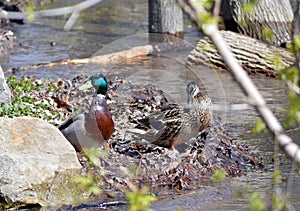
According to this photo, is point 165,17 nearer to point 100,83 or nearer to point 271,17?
point 271,17

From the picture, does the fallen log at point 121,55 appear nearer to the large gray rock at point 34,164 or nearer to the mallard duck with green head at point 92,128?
the mallard duck with green head at point 92,128

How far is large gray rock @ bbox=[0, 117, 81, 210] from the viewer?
222 inches

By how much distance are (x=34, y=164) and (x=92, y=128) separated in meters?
0.86

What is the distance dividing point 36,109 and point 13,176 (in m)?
2.16

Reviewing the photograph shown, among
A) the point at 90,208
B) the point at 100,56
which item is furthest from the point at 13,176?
the point at 100,56

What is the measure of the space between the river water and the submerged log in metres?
0.19

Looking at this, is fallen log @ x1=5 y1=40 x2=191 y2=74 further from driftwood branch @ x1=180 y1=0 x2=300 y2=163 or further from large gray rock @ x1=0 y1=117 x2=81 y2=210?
driftwood branch @ x1=180 y1=0 x2=300 y2=163

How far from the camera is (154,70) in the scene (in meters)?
11.8

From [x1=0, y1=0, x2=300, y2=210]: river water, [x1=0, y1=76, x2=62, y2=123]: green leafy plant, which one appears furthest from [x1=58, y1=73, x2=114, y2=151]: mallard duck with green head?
[x1=0, y1=0, x2=300, y2=210]: river water

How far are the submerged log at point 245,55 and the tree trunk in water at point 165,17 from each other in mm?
2012

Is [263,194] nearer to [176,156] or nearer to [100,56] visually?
[176,156]

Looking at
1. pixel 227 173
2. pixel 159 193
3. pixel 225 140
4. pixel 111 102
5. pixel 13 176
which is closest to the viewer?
pixel 13 176

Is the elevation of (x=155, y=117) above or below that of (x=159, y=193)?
above

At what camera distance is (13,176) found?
5645 millimetres
